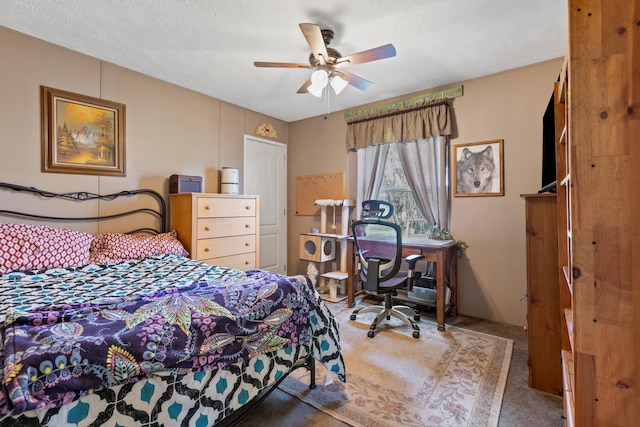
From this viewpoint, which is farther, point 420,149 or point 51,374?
point 420,149

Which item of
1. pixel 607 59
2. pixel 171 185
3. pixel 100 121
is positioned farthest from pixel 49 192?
pixel 607 59

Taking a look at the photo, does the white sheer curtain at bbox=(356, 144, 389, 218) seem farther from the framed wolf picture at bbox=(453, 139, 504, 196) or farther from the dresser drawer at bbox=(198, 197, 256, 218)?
the dresser drawer at bbox=(198, 197, 256, 218)

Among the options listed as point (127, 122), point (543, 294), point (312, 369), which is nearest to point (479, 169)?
point (543, 294)

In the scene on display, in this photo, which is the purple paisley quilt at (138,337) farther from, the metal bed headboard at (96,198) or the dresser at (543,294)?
the metal bed headboard at (96,198)

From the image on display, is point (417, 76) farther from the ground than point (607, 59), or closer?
farther from the ground

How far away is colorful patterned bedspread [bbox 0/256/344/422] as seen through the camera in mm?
913

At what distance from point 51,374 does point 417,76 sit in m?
3.51

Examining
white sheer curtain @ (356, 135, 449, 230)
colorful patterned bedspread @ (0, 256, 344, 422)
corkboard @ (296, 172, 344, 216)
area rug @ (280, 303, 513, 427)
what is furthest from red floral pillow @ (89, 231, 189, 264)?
white sheer curtain @ (356, 135, 449, 230)

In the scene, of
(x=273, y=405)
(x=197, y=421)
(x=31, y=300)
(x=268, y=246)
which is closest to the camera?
(x=197, y=421)

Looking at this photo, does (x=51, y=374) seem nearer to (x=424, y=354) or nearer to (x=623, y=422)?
A: (x=623, y=422)

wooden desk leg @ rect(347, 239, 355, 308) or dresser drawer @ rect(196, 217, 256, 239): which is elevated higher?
dresser drawer @ rect(196, 217, 256, 239)

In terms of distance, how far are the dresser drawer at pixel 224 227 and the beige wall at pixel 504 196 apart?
235cm

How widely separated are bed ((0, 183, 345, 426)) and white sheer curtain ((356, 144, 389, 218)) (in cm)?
235

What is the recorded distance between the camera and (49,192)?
99.8 inches
